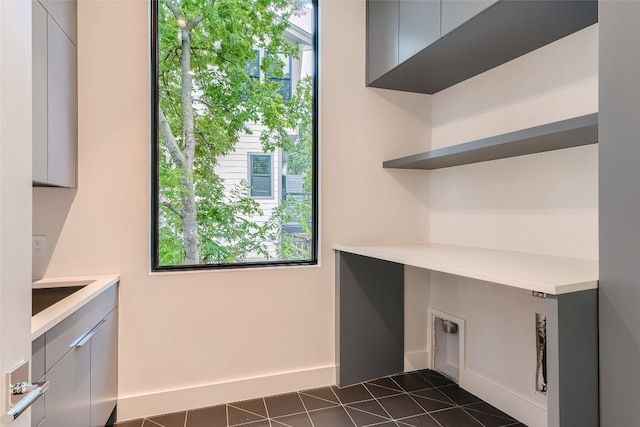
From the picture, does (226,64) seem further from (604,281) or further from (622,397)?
(622,397)

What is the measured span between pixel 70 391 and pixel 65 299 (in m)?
0.35

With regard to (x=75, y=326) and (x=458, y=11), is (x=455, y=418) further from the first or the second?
(x=458, y=11)

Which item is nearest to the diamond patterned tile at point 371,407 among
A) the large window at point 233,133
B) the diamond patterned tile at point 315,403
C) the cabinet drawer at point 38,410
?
the diamond patterned tile at point 315,403

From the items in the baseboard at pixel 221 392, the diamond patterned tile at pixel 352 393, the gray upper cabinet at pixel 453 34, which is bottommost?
the diamond patterned tile at pixel 352 393

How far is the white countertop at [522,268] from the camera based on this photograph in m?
1.14

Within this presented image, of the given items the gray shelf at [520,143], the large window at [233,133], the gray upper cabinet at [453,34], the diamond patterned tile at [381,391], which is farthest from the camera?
the diamond patterned tile at [381,391]

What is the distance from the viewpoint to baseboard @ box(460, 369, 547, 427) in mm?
1942

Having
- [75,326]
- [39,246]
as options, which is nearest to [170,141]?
[39,246]

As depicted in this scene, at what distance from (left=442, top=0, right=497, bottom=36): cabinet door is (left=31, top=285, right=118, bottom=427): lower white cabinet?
6.69ft

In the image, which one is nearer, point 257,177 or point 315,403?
point 315,403

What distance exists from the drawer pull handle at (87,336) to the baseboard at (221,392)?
0.61m

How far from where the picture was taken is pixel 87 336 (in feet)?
5.08

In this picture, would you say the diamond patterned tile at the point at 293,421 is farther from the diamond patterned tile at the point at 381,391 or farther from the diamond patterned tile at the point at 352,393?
the diamond patterned tile at the point at 381,391

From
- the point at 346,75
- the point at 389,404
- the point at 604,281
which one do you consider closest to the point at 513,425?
the point at 389,404
